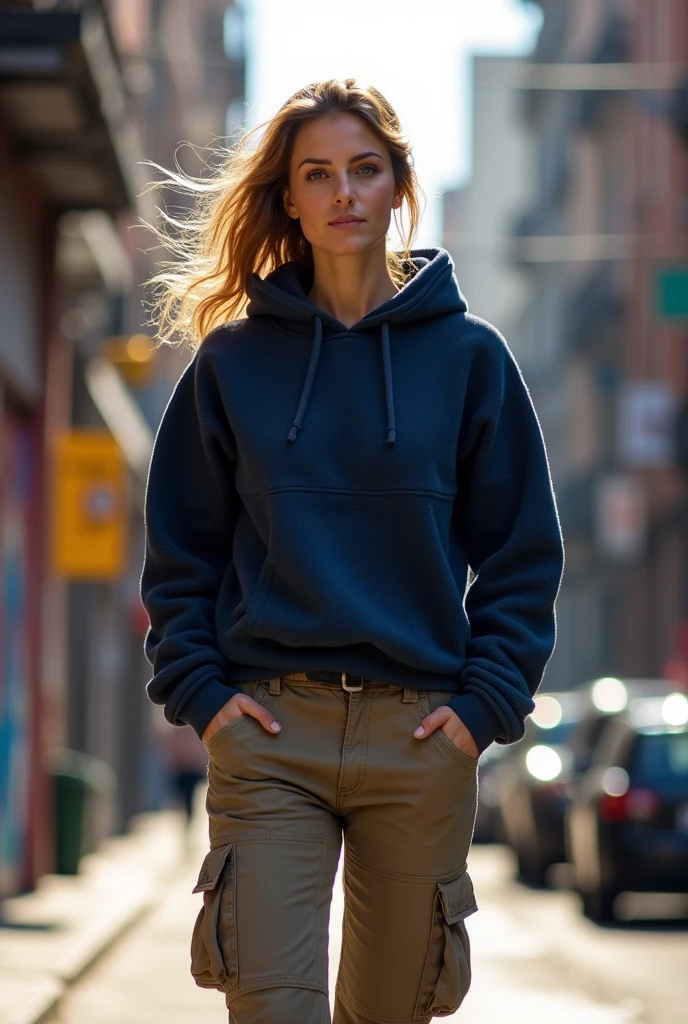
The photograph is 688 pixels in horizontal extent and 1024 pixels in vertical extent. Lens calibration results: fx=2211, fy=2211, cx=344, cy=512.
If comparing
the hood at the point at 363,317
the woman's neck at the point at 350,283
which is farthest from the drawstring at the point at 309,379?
the woman's neck at the point at 350,283

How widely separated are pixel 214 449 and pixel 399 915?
0.99m

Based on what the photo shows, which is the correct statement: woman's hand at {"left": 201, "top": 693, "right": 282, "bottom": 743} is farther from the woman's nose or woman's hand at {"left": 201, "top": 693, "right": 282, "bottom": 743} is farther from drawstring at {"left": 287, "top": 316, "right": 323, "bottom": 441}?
the woman's nose

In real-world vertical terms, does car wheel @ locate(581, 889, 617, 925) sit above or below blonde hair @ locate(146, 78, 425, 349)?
below

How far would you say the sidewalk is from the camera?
8.67 metres

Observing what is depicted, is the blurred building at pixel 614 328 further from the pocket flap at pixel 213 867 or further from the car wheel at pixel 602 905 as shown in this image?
the pocket flap at pixel 213 867

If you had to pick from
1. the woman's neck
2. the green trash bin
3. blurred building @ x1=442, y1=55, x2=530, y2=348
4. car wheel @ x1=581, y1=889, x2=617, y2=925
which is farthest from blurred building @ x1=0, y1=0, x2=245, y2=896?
blurred building @ x1=442, y1=55, x2=530, y2=348

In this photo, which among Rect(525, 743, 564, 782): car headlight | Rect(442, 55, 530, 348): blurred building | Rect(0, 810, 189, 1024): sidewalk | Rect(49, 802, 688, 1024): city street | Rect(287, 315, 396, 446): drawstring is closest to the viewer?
Rect(287, 315, 396, 446): drawstring

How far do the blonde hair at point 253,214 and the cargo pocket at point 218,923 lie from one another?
1227 millimetres

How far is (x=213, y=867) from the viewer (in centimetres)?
407

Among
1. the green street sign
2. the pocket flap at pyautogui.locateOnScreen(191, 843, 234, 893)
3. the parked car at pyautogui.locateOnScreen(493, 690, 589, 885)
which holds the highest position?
the green street sign

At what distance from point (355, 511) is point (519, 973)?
7.49m

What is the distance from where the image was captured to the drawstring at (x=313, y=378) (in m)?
4.23

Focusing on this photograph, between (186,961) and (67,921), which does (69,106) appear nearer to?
(67,921)

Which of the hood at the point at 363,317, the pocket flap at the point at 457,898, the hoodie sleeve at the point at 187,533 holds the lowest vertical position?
the pocket flap at the point at 457,898
